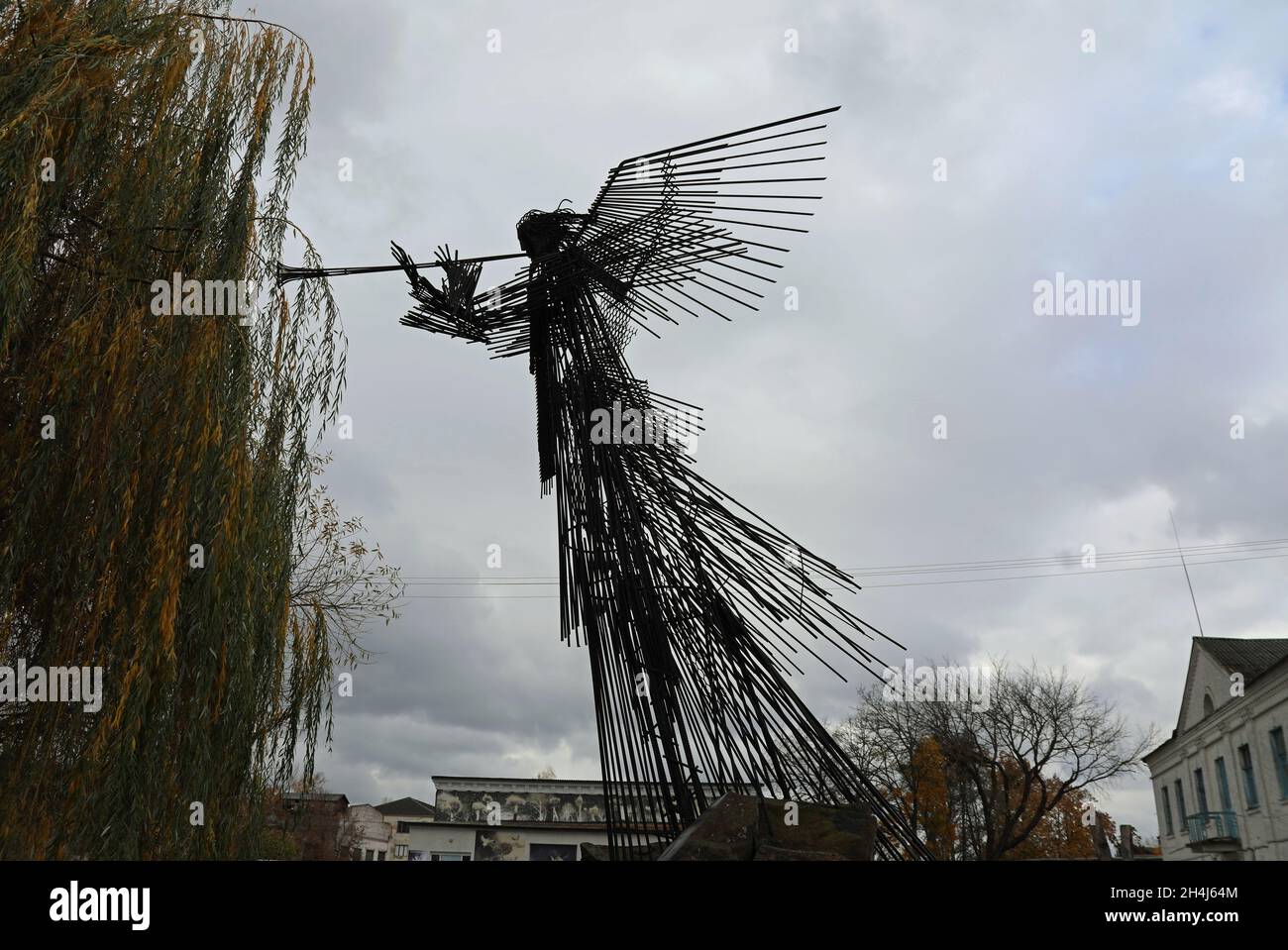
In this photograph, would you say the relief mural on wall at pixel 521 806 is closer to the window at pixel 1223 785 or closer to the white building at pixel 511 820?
the white building at pixel 511 820

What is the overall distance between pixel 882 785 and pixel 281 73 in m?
21.4

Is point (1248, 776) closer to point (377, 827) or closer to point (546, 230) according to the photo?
point (546, 230)

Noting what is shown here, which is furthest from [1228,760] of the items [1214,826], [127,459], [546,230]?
[127,459]

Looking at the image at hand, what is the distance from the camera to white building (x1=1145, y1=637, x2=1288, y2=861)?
645 inches

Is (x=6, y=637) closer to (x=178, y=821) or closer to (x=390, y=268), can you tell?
(x=178, y=821)

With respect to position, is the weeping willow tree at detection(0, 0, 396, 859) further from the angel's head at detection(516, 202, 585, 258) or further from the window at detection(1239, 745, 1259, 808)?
the window at detection(1239, 745, 1259, 808)

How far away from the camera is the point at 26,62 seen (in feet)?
12.9

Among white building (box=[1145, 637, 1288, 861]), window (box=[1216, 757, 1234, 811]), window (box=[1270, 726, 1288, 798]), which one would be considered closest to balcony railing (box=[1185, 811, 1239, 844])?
white building (box=[1145, 637, 1288, 861])

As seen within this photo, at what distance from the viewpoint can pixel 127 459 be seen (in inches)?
151

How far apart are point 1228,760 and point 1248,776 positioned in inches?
41.2

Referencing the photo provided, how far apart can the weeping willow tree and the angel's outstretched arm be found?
0.90m

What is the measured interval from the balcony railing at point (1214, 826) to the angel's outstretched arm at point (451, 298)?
Answer: 2035cm

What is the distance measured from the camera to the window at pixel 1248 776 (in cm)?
1758

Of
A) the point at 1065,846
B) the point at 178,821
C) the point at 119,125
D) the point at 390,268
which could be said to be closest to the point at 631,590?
the point at 178,821
